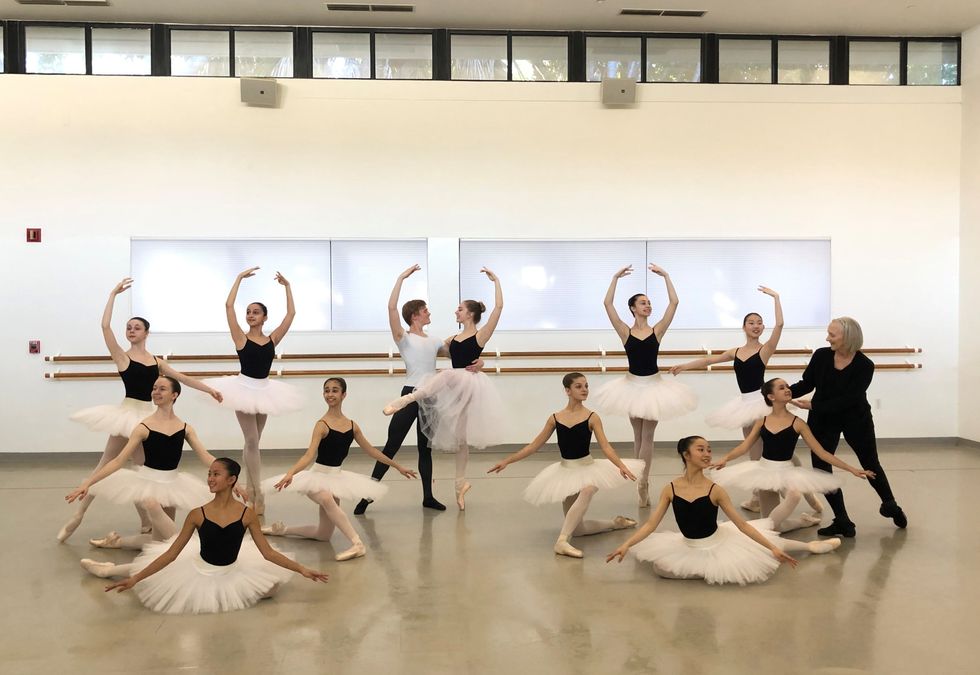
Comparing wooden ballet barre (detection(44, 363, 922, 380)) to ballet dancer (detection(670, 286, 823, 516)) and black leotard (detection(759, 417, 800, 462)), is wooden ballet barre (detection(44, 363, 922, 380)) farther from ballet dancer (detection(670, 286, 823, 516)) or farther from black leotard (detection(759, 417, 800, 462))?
black leotard (detection(759, 417, 800, 462))

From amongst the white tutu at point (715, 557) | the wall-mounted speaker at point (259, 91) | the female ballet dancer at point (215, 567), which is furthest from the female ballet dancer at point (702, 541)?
the wall-mounted speaker at point (259, 91)

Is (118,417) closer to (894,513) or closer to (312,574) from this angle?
(312,574)

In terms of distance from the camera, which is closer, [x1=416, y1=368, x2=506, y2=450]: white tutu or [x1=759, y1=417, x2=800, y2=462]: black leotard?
[x1=759, y1=417, x2=800, y2=462]: black leotard

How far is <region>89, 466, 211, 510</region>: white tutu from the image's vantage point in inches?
174

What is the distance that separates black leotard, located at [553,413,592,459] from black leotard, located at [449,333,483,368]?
116 centimetres

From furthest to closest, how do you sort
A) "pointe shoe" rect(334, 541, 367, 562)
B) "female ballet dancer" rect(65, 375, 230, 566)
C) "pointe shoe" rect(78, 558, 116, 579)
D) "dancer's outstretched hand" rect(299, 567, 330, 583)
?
"pointe shoe" rect(334, 541, 367, 562), "female ballet dancer" rect(65, 375, 230, 566), "pointe shoe" rect(78, 558, 116, 579), "dancer's outstretched hand" rect(299, 567, 330, 583)

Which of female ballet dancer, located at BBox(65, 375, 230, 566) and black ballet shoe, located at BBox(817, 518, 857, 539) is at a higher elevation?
female ballet dancer, located at BBox(65, 375, 230, 566)

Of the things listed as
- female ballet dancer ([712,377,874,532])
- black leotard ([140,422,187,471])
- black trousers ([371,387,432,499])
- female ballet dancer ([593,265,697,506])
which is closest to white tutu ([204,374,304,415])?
black trousers ([371,387,432,499])

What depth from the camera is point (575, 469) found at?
16.2 ft

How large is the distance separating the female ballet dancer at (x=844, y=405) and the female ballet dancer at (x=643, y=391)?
83cm

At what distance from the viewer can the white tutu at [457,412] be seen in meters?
5.82

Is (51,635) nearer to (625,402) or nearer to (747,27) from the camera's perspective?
(625,402)

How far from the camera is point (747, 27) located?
8266mm

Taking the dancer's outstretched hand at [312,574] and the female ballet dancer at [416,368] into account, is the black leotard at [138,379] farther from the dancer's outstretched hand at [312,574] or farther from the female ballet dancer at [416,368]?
the dancer's outstretched hand at [312,574]
